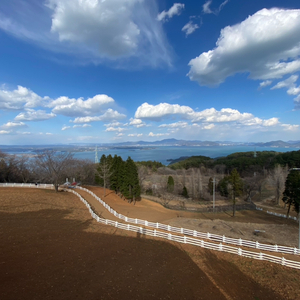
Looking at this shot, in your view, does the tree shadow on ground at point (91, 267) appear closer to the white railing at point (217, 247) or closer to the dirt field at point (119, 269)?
the dirt field at point (119, 269)

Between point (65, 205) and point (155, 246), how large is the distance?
14617mm

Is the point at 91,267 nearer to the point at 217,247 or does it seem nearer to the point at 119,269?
the point at 119,269

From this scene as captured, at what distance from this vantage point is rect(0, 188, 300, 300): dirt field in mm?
7992

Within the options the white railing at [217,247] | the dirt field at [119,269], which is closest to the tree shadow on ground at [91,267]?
the dirt field at [119,269]

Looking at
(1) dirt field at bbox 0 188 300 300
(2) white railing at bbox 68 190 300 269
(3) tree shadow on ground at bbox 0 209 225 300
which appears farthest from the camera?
(2) white railing at bbox 68 190 300 269

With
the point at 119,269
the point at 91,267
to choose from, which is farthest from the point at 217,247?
the point at 91,267

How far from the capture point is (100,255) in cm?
1108

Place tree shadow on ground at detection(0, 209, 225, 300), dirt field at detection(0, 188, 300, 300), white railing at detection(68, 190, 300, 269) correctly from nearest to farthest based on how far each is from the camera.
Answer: tree shadow on ground at detection(0, 209, 225, 300), dirt field at detection(0, 188, 300, 300), white railing at detection(68, 190, 300, 269)

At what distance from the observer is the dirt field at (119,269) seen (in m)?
7.99

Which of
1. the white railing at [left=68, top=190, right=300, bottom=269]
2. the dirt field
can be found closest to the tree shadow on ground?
the dirt field

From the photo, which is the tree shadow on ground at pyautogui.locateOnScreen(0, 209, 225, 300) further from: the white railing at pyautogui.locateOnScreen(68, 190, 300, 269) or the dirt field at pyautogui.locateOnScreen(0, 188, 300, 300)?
the white railing at pyautogui.locateOnScreen(68, 190, 300, 269)

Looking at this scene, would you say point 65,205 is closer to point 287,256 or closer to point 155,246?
point 155,246

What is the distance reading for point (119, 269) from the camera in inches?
385

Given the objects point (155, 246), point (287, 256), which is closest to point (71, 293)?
point (155, 246)
